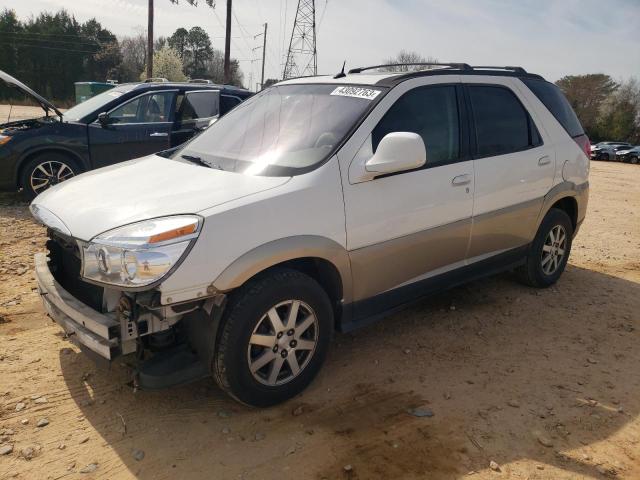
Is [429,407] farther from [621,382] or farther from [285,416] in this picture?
[621,382]

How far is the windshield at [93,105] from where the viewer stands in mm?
7559

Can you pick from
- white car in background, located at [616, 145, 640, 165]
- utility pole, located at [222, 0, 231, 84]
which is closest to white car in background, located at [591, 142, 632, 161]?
white car in background, located at [616, 145, 640, 165]

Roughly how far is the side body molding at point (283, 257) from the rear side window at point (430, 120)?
0.81m

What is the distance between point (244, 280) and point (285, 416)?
2.96ft

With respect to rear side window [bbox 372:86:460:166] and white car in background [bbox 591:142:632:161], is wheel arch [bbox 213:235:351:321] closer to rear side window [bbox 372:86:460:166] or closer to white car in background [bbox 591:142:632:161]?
rear side window [bbox 372:86:460:166]

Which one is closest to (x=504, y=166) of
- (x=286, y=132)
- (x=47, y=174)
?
(x=286, y=132)

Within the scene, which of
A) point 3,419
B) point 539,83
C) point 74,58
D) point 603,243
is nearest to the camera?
point 3,419

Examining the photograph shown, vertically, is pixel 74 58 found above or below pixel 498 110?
above

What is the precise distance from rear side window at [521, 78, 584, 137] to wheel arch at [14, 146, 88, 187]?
6052mm

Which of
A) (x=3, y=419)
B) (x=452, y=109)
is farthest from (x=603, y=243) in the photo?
(x=3, y=419)

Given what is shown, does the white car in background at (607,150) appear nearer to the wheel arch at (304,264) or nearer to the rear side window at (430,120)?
the rear side window at (430,120)

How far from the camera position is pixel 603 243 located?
23.6 ft

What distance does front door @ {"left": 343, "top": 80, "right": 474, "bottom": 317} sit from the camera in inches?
126

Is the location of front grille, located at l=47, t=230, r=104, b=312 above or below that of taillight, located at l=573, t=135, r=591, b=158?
below
